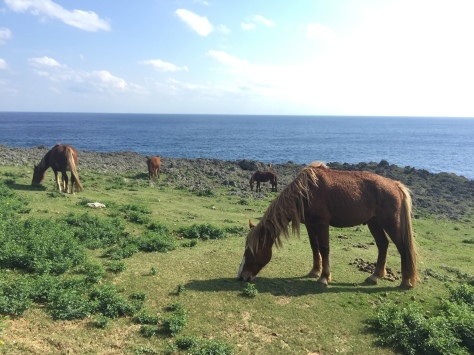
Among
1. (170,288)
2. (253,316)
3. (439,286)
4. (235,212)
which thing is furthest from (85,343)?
(235,212)

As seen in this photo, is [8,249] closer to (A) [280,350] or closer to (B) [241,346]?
(B) [241,346]

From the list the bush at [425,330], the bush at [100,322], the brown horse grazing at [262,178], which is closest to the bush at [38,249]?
the bush at [100,322]

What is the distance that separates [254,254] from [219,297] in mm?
1393

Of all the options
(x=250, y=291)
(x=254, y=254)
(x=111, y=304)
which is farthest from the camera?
(x=254, y=254)

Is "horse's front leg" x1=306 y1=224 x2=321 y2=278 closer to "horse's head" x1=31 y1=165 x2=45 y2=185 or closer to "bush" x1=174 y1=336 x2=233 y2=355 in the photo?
"bush" x1=174 y1=336 x2=233 y2=355

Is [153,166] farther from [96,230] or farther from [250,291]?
[250,291]

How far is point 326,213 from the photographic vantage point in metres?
8.88

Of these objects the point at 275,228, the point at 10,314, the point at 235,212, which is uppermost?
the point at 275,228

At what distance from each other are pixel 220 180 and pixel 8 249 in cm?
2289

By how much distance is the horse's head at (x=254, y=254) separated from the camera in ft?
28.3

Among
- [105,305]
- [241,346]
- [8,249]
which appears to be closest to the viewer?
[241,346]

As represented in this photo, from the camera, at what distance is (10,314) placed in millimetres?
6207

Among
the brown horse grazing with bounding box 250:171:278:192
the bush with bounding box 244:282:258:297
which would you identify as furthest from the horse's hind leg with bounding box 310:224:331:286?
the brown horse grazing with bounding box 250:171:278:192

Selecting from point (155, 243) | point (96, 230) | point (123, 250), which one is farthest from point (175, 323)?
point (96, 230)
